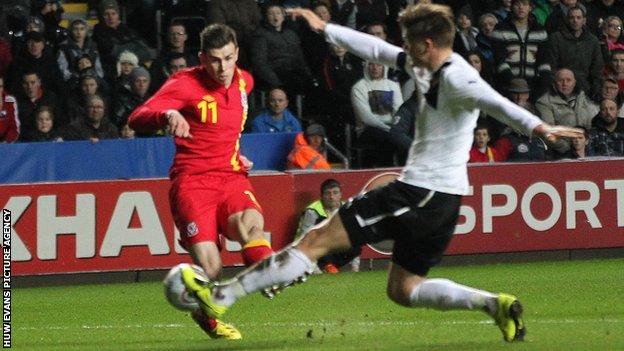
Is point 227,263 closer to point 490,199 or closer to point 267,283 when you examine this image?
point 490,199

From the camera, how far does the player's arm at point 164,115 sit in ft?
28.5

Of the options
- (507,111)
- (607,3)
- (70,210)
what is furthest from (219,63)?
(607,3)

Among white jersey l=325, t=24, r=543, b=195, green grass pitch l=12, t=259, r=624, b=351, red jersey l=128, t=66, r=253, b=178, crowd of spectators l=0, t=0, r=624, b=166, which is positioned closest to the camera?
white jersey l=325, t=24, r=543, b=195

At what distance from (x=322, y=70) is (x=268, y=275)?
1050 cm

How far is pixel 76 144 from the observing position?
15.8 meters

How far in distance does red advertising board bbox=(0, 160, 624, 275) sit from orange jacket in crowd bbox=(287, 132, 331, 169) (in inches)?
16.7

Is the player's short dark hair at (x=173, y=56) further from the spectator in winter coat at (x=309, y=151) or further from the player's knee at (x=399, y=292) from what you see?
the player's knee at (x=399, y=292)

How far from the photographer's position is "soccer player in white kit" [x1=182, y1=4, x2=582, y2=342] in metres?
7.89

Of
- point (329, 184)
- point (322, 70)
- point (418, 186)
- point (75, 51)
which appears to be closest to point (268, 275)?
point (418, 186)

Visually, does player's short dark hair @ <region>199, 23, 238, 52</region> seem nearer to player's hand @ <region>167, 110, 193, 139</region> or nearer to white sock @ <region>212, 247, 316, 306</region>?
player's hand @ <region>167, 110, 193, 139</region>

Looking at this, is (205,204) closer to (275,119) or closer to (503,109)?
(503,109)

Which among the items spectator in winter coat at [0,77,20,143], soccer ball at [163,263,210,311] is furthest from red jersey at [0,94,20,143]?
soccer ball at [163,263,210,311]

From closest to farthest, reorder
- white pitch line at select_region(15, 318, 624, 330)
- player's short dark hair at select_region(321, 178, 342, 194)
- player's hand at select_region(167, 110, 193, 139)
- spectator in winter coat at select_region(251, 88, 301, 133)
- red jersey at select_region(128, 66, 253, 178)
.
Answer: player's hand at select_region(167, 110, 193, 139) → red jersey at select_region(128, 66, 253, 178) → white pitch line at select_region(15, 318, 624, 330) → player's short dark hair at select_region(321, 178, 342, 194) → spectator in winter coat at select_region(251, 88, 301, 133)

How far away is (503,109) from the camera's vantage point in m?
7.59
